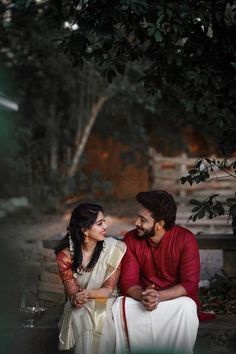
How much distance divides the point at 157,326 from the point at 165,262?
49 cm

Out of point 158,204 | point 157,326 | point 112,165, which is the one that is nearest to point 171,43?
point 158,204

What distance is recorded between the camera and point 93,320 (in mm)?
4121

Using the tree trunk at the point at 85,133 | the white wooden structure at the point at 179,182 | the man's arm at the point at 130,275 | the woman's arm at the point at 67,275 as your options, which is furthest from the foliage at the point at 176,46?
the tree trunk at the point at 85,133

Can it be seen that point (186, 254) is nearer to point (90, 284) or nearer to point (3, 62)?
point (90, 284)

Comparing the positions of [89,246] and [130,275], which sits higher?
[89,246]

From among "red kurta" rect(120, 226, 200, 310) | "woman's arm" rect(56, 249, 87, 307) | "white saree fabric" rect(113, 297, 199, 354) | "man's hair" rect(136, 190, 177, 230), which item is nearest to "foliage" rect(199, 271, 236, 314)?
"red kurta" rect(120, 226, 200, 310)

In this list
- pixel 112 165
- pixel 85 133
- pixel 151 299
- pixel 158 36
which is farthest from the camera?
pixel 112 165

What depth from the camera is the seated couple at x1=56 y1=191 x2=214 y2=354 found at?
13.3 feet

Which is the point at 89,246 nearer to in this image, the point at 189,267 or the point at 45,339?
the point at 189,267

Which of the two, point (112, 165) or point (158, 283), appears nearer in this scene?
point (158, 283)

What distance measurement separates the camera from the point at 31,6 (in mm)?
8062

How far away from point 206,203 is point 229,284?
138cm

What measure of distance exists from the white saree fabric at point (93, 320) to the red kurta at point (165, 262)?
12 cm

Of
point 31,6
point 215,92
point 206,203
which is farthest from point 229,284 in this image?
point 31,6
